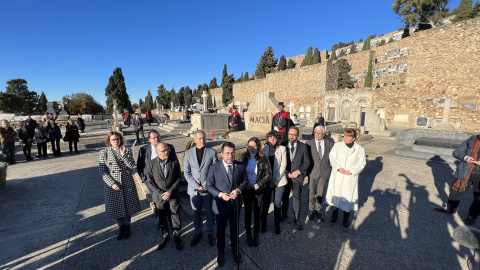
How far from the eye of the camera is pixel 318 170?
3686 millimetres

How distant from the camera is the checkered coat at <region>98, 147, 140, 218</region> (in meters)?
3.12

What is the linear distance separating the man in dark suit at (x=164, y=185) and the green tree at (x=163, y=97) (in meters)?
62.7

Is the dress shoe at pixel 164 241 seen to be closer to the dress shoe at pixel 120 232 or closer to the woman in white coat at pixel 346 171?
the dress shoe at pixel 120 232

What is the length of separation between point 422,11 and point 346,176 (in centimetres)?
3808

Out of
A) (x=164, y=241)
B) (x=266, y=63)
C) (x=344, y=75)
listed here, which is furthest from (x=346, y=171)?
(x=266, y=63)

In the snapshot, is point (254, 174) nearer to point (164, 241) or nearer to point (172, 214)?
point (172, 214)

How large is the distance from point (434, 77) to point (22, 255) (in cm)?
2609

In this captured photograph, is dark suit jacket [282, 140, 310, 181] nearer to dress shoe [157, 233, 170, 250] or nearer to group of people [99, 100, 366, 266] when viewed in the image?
group of people [99, 100, 366, 266]

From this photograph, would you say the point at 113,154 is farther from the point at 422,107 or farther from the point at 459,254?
the point at 422,107

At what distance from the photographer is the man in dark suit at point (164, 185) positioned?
295 centimetres

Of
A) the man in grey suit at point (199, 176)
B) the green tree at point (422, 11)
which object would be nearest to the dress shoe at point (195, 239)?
the man in grey suit at point (199, 176)

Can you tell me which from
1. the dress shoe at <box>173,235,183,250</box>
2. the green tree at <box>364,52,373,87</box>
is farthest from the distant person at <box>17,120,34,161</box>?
the green tree at <box>364,52,373,87</box>

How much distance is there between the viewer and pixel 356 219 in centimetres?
378

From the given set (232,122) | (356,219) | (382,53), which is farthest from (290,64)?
(356,219)
